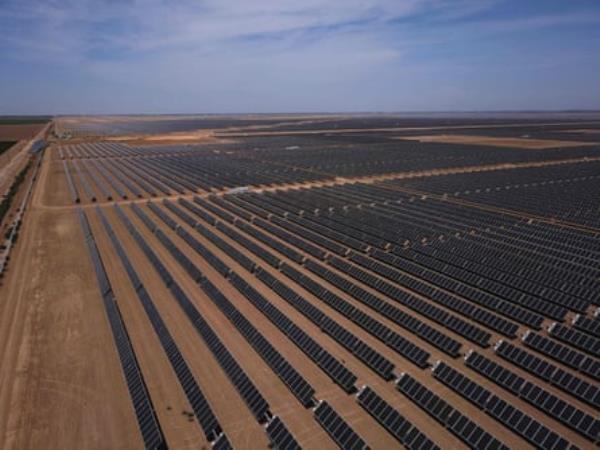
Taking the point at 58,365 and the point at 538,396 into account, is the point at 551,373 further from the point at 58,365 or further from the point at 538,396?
the point at 58,365

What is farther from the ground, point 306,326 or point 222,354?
point 306,326

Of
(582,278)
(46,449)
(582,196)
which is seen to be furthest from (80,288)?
(582,196)

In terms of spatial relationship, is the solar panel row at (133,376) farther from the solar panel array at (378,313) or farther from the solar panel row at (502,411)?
the solar panel row at (502,411)

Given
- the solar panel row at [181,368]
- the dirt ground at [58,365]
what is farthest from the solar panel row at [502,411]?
the dirt ground at [58,365]

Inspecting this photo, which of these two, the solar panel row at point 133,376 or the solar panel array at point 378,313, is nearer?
the solar panel row at point 133,376

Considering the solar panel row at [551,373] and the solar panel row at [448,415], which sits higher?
the solar panel row at [551,373]

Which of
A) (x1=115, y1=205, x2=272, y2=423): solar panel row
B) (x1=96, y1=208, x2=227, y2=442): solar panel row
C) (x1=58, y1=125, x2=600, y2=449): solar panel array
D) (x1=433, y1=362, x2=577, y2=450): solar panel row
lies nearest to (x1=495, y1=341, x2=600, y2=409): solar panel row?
(x1=58, y1=125, x2=600, y2=449): solar panel array

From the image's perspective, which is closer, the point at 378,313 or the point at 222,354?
the point at 222,354

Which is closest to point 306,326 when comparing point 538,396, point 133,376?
point 133,376

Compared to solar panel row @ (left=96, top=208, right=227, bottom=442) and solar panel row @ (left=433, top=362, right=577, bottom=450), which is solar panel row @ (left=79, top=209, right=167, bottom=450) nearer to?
solar panel row @ (left=96, top=208, right=227, bottom=442)
